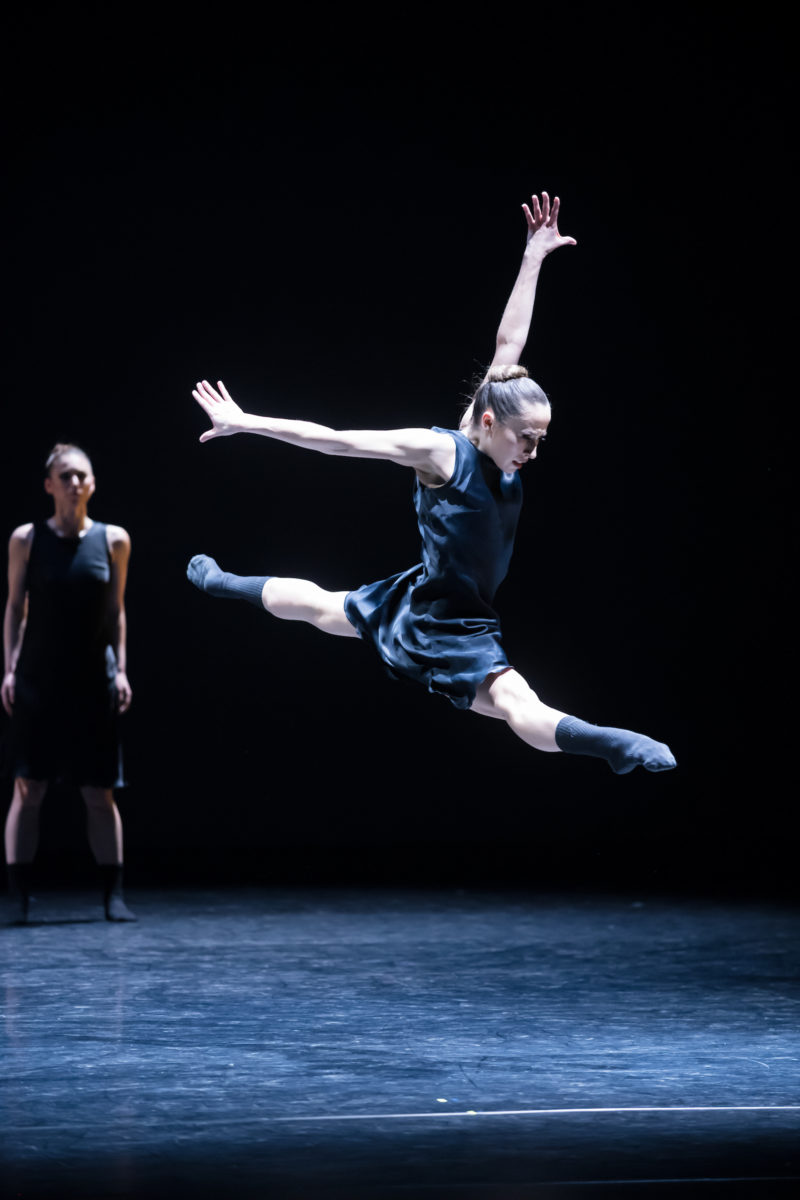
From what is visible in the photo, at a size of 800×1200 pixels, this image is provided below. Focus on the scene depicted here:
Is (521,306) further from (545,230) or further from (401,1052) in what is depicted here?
(401,1052)

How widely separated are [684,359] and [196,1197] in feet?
16.2

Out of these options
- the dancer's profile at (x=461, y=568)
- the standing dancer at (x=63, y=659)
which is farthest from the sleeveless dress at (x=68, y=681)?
the dancer's profile at (x=461, y=568)

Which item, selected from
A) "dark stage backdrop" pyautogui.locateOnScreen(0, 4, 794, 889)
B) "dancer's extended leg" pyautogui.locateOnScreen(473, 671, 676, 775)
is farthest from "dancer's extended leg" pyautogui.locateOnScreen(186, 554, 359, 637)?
"dark stage backdrop" pyautogui.locateOnScreen(0, 4, 794, 889)

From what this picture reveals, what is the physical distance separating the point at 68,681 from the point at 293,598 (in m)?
2.05

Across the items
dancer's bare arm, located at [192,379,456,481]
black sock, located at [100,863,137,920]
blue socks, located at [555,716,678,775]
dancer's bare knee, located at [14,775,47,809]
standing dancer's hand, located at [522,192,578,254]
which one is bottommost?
black sock, located at [100,863,137,920]

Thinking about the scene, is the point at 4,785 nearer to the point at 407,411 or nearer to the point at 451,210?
the point at 407,411

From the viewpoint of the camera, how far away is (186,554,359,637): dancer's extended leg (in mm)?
3432

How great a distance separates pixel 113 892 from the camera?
5.48 m

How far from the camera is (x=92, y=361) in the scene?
666 cm

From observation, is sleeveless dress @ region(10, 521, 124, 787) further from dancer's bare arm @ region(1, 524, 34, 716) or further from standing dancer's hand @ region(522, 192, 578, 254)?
standing dancer's hand @ region(522, 192, 578, 254)

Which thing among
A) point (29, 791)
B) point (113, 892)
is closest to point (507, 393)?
point (29, 791)

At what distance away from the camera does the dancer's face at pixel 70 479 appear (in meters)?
5.13

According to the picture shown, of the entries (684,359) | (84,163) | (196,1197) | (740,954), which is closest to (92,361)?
(84,163)

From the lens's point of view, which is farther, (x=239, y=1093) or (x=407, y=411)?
(x=407, y=411)
